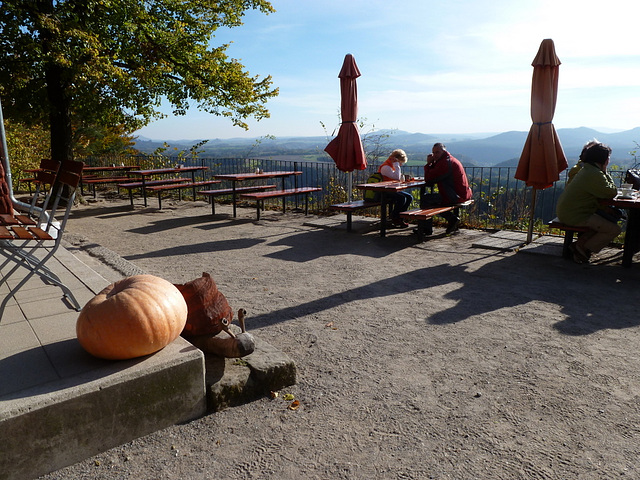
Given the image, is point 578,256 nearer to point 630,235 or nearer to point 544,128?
point 630,235

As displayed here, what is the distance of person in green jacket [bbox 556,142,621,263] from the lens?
626 centimetres

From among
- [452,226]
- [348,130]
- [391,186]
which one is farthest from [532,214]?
[348,130]

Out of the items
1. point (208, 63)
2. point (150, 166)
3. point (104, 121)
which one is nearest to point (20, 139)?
point (150, 166)

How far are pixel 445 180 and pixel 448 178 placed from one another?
60 mm

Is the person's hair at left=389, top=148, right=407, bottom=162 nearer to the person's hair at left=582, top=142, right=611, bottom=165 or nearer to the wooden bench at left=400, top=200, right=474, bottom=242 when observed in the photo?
the wooden bench at left=400, top=200, right=474, bottom=242

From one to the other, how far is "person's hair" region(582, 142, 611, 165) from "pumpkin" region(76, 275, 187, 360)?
18.8 ft

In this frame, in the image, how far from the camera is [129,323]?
262 cm

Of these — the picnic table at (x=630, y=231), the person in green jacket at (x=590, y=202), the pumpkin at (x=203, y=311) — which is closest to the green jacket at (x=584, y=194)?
the person in green jacket at (x=590, y=202)

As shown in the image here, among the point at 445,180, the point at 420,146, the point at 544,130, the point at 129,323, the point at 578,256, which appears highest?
the point at 420,146

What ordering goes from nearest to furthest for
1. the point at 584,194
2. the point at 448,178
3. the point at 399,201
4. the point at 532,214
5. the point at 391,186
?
the point at 584,194
the point at 532,214
the point at 391,186
the point at 448,178
the point at 399,201

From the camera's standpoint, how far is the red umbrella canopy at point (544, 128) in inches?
277

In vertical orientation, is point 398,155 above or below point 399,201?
above

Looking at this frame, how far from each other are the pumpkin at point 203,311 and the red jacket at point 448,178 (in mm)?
5914

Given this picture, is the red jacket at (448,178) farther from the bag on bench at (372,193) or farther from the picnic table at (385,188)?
the bag on bench at (372,193)
